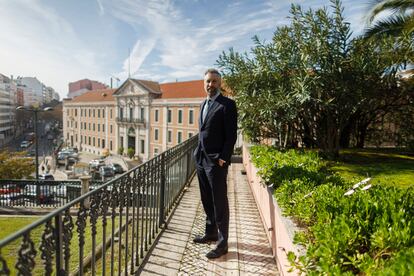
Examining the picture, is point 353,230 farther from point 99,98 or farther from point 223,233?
point 99,98

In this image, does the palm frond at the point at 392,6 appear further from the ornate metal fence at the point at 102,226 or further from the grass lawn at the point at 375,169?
the ornate metal fence at the point at 102,226

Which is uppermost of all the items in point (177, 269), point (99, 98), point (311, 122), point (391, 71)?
point (99, 98)

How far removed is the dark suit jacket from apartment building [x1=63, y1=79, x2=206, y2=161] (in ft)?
106

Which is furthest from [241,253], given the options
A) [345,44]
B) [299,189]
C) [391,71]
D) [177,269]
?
[391,71]

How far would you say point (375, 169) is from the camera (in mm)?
6973

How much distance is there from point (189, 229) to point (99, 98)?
56230mm

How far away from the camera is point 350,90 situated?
661 centimetres

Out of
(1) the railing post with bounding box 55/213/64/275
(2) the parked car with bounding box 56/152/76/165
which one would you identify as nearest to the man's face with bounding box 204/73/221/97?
(1) the railing post with bounding box 55/213/64/275

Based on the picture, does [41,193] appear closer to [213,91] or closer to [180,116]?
[213,91]

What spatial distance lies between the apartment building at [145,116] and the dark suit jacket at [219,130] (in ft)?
106

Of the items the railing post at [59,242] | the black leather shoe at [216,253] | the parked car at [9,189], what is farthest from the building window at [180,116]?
the railing post at [59,242]

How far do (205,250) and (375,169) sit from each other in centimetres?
560

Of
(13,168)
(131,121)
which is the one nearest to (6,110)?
(131,121)

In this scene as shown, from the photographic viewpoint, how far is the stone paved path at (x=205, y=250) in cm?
295
